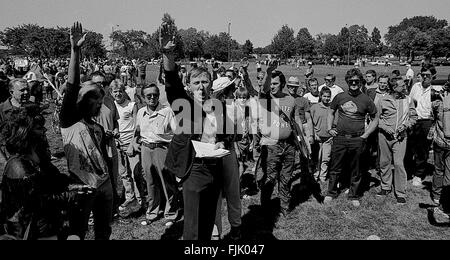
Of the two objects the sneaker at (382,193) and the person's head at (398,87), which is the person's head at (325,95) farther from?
the sneaker at (382,193)

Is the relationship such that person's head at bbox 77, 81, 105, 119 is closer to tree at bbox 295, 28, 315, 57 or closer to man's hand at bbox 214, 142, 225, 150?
man's hand at bbox 214, 142, 225, 150

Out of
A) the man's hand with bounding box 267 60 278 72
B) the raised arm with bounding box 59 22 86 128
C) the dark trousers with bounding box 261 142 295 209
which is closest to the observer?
the raised arm with bounding box 59 22 86 128

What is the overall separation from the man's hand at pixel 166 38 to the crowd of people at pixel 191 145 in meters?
0.01

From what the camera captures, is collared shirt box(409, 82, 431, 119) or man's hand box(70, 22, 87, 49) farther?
collared shirt box(409, 82, 431, 119)

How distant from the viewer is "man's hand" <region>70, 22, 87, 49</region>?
120 inches

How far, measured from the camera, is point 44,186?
2.70 m

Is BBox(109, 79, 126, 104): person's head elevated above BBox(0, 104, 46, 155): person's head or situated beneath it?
elevated above

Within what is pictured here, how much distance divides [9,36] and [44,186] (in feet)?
200

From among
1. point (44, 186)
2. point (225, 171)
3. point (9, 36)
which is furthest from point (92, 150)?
point (9, 36)

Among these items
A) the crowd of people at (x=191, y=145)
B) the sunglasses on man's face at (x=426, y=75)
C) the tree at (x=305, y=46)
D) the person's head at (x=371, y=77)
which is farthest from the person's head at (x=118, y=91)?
the tree at (x=305, y=46)

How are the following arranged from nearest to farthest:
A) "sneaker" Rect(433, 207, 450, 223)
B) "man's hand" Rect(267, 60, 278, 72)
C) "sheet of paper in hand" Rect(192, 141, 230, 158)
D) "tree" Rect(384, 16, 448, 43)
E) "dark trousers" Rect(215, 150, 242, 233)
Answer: "sheet of paper in hand" Rect(192, 141, 230, 158) < "dark trousers" Rect(215, 150, 242, 233) < "man's hand" Rect(267, 60, 278, 72) < "sneaker" Rect(433, 207, 450, 223) < "tree" Rect(384, 16, 448, 43)

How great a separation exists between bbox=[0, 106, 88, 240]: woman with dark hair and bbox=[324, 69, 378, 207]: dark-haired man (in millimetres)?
4383

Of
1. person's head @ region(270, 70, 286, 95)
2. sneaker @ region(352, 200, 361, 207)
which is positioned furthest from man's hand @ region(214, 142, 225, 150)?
sneaker @ region(352, 200, 361, 207)

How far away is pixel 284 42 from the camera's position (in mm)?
82000
